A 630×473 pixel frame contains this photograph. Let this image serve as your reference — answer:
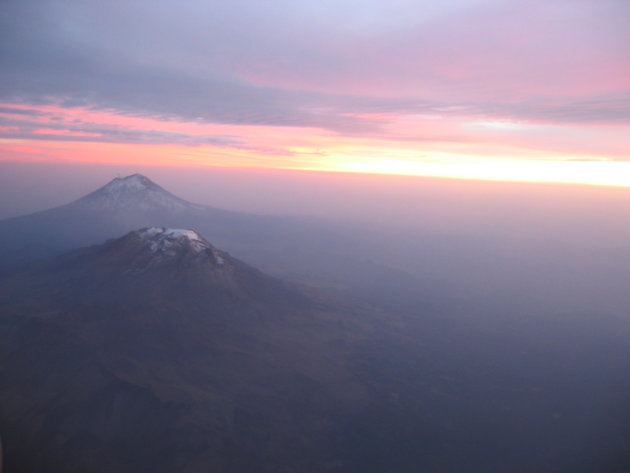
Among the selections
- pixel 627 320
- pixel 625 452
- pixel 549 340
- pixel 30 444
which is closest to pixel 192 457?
pixel 30 444

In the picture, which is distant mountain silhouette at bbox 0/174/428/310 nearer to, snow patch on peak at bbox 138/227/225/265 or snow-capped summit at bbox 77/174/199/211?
snow-capped summit at bbox 77/174/199/211

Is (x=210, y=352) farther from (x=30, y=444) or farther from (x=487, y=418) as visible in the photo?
(x=487, y=418)

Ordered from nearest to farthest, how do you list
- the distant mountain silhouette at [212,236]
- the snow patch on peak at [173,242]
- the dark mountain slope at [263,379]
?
the dark mountain slope at [263,379], the snow patch on peak at [173,242], the distant mountain silhouette at [212,236]

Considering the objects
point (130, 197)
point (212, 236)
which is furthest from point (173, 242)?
point (130, 197)

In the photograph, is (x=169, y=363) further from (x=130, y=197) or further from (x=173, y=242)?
(x=130, y=197)

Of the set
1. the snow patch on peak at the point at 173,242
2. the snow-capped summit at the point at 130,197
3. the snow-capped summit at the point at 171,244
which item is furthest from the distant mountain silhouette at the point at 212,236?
the snow patch on peak at the point at 173,242

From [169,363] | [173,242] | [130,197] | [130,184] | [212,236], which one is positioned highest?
[130,184]

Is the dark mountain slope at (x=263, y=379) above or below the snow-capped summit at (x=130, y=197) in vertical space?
below

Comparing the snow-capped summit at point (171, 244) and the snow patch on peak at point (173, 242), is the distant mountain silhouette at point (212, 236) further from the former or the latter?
the snow patch on peak at point (173, 242)
